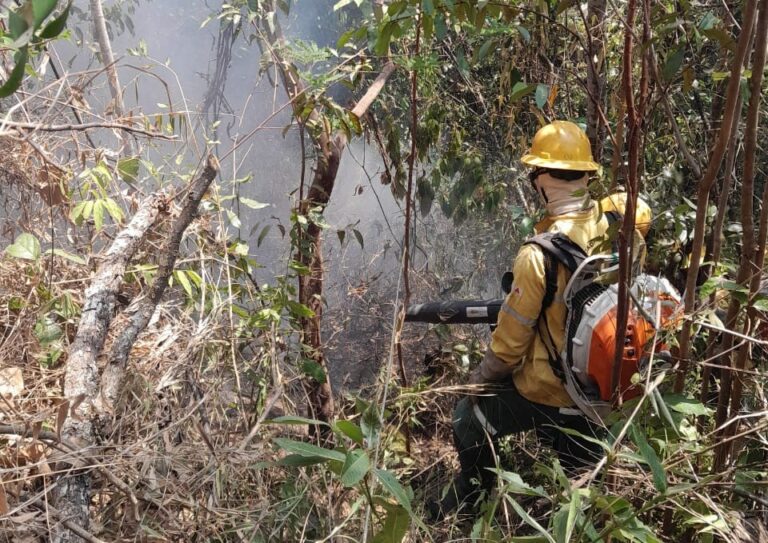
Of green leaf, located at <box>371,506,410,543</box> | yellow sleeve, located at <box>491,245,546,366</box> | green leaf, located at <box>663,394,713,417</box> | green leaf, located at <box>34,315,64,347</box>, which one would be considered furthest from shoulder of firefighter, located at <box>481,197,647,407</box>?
green leaf, located at <box>34,315,64,347</box>

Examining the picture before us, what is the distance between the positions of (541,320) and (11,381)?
1.58 m

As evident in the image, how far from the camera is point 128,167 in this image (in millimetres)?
2328

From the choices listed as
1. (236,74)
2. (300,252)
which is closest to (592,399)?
(300,252)

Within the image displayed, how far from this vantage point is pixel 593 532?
1079 mm

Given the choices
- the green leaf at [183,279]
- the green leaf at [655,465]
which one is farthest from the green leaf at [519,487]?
the green leaf at [183,279]

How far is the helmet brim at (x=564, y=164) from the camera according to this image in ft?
6.54

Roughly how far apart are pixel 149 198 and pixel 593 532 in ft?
5.93

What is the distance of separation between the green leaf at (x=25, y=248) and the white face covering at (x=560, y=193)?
1615mm

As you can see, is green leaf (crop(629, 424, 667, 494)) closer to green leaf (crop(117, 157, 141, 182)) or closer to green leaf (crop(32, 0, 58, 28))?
green leaf (crop(32, 0, 58, 28))

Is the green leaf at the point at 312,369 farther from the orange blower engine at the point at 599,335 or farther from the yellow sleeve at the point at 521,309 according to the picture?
the orange blower engine at the point at 599,335

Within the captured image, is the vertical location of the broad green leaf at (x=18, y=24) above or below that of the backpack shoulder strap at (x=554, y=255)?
above

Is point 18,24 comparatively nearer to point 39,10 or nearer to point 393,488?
point 39,10

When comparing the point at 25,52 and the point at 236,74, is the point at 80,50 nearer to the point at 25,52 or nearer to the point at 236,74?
the point at 236,74

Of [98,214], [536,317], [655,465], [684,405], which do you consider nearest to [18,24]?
[655,465]
